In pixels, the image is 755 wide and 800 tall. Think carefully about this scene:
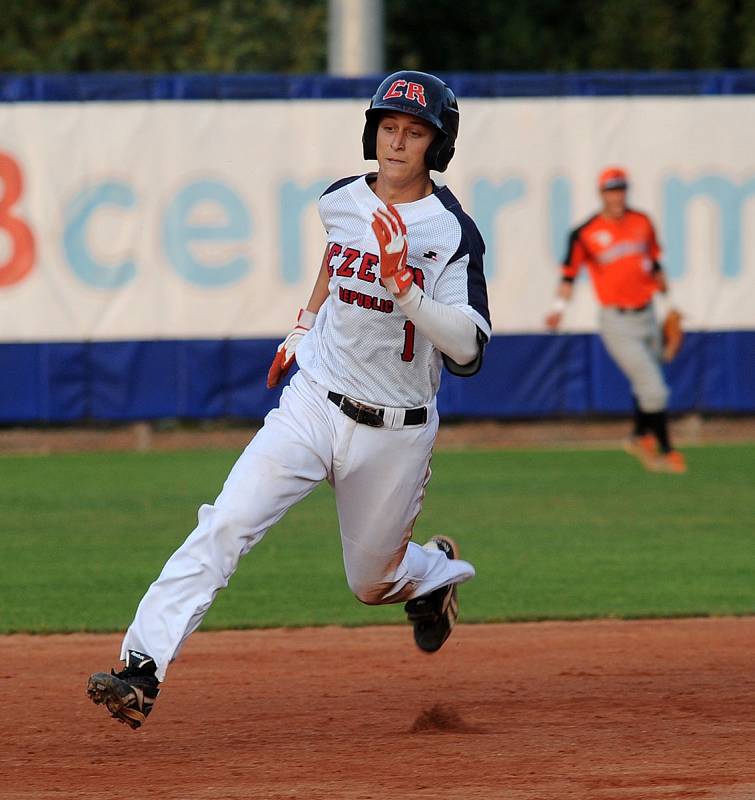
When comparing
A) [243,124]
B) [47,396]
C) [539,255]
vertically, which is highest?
[243,124]

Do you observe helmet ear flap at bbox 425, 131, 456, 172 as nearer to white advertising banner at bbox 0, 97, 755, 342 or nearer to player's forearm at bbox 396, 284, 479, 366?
player's forearm at bbox 396, 284, 479, 366

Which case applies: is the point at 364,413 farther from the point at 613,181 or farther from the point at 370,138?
the point at 613,181

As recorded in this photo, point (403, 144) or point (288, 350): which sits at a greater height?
point (403, 144)

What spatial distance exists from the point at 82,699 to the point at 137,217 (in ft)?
28.8

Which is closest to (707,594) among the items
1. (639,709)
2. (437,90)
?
(639,709)

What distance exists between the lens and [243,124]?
1420 centimetres

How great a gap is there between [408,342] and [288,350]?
571mm

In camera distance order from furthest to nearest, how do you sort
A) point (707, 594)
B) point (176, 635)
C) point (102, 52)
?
point (102, 52) → point (707, 594) → point (176, 635)

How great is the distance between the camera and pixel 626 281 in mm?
12727

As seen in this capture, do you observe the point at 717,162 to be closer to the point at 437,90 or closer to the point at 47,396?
the point at 47,396

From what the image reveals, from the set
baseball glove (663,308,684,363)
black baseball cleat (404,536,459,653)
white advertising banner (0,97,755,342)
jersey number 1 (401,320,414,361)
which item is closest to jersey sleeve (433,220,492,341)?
jersey number 1 (401,320,414,361)

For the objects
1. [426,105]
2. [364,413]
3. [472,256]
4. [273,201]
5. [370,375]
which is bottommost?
[273,201]

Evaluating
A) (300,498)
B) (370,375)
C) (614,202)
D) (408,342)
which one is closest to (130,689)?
(300,498)

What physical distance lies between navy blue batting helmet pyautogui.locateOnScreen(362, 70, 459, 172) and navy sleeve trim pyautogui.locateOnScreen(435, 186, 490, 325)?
15cm
